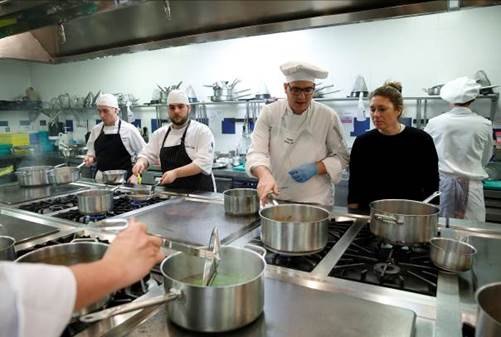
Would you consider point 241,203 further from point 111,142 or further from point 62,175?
point 111,142

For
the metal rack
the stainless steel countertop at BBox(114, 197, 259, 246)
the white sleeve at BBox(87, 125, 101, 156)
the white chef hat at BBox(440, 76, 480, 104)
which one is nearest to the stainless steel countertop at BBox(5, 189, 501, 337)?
the stainless steel countertop at BBox(114, 197, 259, 246)

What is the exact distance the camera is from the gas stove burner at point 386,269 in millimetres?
997

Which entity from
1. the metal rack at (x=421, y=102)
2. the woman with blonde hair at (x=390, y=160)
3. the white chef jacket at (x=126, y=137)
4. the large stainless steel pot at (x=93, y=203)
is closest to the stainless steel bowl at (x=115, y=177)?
the large stainless steel pot at (x=93, y=203)

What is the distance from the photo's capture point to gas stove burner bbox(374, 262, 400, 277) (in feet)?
3.27

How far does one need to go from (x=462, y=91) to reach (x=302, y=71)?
73.1 inches

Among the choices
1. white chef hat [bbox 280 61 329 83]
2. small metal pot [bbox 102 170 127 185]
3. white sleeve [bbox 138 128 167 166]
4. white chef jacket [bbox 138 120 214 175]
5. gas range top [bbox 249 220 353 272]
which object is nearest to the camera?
gas range top [bbox 249 220 353 272]

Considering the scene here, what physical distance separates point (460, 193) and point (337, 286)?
2.47 m

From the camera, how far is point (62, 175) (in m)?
2.36

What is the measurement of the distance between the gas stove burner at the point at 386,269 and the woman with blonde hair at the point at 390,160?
0.73 m

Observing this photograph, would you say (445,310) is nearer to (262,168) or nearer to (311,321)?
(311,321)

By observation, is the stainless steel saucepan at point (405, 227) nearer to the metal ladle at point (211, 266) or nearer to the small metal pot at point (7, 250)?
the metal ladle at point (211, 266)

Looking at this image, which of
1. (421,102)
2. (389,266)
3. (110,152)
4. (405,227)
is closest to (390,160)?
(405,227)

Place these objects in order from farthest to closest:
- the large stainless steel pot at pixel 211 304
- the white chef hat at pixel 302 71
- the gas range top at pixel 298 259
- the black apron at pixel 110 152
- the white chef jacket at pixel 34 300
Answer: the black apron at pixel 110 152 → the white chef hat at pixel 302 71 → the gas range top at pixel 298 259 → the large stainless steel pot at pixel 211 304 → the white chef jacket at pixel 34 300

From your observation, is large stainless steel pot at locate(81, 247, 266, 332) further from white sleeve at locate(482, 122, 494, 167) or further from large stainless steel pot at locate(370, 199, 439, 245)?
white sleeve at locate(482, 122, 494, 167)
